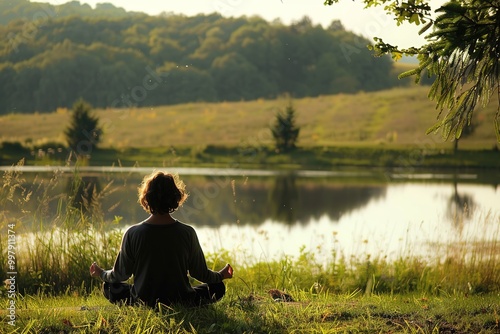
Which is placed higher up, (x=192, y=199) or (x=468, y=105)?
(x=468, y=105)

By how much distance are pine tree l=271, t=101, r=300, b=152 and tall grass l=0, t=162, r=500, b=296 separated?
36.8 m

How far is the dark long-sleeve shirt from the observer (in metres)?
5.43

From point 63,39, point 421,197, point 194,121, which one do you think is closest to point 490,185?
point 421,197

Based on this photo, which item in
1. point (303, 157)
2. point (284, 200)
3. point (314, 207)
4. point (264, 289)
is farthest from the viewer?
point (303, 157)

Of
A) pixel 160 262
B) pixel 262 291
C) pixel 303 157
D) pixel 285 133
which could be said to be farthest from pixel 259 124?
pixel 160 262

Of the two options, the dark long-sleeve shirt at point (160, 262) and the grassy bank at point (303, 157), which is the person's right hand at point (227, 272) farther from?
the grassy bank at point (303, 157)

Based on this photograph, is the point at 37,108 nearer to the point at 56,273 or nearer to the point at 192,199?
the point at 192,199

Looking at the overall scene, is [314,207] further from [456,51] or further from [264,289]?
[456,51]

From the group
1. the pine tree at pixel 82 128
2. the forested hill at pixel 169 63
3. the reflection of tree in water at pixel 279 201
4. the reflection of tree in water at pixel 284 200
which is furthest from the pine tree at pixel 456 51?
the forested hill at pixel 169 63

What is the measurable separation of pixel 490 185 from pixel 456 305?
2581 cm

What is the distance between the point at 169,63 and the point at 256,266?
275ft

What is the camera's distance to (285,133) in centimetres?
4675

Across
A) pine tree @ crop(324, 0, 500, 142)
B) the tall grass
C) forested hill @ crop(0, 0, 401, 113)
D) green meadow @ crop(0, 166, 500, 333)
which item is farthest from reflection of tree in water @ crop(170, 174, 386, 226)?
forested hill @ crop(0, 0, 401, 113)

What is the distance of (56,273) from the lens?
28.2ft
